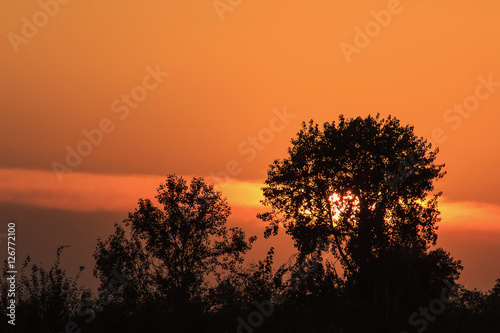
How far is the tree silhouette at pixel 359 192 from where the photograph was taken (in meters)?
65.9

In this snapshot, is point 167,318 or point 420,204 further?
point 420,204

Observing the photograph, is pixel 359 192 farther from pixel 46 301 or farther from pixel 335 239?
pixel 46 301

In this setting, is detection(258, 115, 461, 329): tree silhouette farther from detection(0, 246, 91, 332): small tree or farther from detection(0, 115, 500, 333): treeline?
detection(0, 246, 91, 332): small tree

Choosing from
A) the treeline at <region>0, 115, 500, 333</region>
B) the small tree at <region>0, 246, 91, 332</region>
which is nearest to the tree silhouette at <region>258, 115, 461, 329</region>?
the treeline at <region>0, 115, 500, 333</region>

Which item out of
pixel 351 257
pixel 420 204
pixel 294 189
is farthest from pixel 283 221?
pixel 420 204

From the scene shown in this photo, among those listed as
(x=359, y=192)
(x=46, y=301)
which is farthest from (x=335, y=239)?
(x=46, y=301)

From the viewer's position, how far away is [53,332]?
139 ft

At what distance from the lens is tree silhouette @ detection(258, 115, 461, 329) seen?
216 ft

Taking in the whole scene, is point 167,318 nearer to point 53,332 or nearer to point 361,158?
point 53,332

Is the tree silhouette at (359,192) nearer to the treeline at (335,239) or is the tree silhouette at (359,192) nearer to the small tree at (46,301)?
the treeline at (335,239)

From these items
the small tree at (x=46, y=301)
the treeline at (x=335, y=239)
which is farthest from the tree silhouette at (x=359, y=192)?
the small tree at (x=46, y=301)

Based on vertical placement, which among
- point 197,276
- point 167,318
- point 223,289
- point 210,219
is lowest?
point 167,318

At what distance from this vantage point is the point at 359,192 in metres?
66.9

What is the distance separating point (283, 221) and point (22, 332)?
108ft
